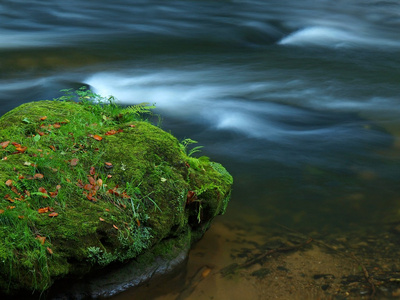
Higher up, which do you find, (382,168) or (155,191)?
(155,191)

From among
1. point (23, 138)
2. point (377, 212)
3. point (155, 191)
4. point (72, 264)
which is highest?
point (23, 138)

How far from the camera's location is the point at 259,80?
9266 millimetres

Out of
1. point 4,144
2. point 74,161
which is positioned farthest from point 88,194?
point 4,144

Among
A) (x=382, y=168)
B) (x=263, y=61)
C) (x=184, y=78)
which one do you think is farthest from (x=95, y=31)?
(x=382, y=168)

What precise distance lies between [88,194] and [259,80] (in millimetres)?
6176

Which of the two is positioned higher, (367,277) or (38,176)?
(38,176)

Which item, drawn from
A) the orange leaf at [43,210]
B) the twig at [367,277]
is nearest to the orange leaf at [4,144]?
the orange leaf at [43,210]

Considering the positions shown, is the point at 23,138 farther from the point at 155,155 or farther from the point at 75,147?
the point at 155,155

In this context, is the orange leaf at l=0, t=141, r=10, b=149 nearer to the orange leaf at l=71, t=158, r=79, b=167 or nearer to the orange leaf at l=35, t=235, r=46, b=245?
the orange leaf at l=71, t=158, r=79, b=167

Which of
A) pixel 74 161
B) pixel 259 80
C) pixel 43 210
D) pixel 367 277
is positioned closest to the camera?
pixel 43 210

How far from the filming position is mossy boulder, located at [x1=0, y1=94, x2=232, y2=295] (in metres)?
3.18

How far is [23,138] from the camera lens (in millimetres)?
3980

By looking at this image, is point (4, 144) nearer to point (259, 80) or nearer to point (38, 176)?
point (38, 176)

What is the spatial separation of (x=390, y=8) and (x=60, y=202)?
42.0 feet
